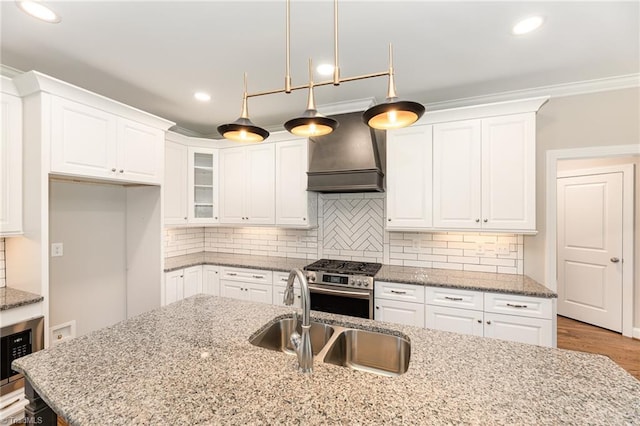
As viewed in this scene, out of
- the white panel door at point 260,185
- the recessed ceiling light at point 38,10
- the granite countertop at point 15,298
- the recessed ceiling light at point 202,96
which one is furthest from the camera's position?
the white panel door at point 260,185

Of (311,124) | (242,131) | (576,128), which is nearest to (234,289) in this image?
(242,131)

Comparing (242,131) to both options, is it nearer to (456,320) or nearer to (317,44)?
(317,44)

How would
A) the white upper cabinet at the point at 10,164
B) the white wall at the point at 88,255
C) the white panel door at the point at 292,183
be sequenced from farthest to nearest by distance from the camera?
the white panel door at the point at 292,183 → the white wall at the point at 88,255 → the white upper cabinet at the point at 10,164

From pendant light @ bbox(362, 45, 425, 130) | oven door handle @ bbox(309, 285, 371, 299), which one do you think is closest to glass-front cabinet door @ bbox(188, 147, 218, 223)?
oven door handle @ bbox(309, 285, 371, 299)

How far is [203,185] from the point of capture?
362 cm

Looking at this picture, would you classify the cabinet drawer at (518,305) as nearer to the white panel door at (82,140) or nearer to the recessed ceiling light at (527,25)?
the recessed ceiling light at (527,25)

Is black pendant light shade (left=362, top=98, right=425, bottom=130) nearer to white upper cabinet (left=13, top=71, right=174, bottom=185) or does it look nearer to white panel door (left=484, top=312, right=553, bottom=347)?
white panel door (left=484, top=312, right=553, bottom=347)

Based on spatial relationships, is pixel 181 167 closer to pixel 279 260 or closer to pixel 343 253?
pixel 279 260

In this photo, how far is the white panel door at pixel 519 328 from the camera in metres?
2.16

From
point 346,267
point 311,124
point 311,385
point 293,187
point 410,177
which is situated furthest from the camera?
point 293,187

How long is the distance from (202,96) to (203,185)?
122 centimetres

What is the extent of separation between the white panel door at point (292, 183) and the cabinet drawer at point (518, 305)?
1882mm

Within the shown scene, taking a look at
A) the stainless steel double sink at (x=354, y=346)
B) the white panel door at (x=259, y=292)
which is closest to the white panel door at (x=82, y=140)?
the white panel door at (x=259, y=292)

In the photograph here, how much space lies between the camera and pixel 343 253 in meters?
3.34
